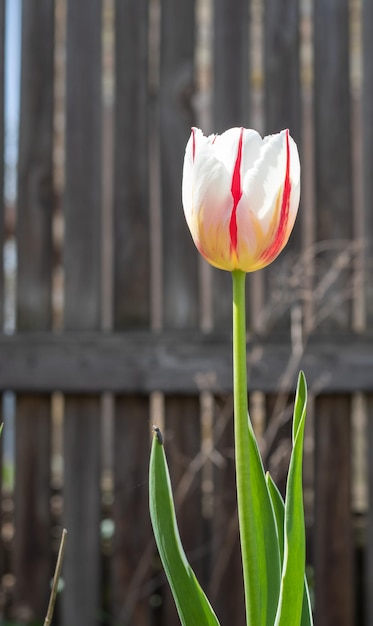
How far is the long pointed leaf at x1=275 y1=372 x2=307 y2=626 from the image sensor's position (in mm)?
489

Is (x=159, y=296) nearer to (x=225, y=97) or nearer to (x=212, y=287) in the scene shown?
(x=212, y=287)

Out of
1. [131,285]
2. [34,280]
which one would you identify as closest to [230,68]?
[131,285]

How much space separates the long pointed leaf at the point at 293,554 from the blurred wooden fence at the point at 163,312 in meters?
1.49

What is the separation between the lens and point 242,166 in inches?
20.6

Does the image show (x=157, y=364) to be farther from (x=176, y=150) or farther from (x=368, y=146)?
(x=368, y=146)

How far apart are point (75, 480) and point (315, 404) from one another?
0.64 meters

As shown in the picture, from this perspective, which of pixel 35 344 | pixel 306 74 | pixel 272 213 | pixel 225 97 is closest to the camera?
pixel 272 213

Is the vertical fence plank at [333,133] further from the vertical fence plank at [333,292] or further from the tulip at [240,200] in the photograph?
the tulip at [240,200]

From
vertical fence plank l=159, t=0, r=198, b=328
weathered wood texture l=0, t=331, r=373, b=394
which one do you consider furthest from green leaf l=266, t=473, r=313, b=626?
vertical fence plank l=159, t=0, r=198, b=328

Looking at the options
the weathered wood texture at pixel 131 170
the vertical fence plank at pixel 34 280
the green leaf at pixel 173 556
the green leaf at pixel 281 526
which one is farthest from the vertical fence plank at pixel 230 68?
the green leaf at pixel 173 556

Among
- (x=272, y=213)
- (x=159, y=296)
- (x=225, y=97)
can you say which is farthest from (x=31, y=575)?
(x=272, y=213)

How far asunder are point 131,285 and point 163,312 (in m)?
0.11

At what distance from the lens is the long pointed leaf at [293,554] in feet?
1.60

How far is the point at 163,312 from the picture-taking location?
6.90ft
